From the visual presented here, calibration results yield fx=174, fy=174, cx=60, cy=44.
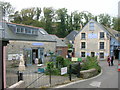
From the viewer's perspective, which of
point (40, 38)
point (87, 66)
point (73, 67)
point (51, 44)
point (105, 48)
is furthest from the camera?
point (105, 48)

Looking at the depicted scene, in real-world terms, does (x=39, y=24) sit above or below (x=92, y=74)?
above

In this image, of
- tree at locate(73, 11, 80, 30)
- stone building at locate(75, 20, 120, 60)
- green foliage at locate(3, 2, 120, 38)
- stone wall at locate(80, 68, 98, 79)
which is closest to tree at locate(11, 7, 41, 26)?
green foliage at locate(3, 2, 120, 38)

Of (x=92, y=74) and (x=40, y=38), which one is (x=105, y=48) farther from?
(x=92, y=74)

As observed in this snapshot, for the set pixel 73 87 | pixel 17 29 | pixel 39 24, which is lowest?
pixel 73 87

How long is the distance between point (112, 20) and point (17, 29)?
58.8 metres

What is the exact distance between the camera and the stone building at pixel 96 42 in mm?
37062

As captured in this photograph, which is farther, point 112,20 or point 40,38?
point 112,20

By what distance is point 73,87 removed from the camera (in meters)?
11.1

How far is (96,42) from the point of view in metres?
38.0

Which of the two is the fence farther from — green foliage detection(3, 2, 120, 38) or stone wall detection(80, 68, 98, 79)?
green foliage detection(3, 2, 120, 38)

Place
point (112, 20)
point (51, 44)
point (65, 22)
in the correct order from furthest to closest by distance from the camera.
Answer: point (112, 20) < point (65, 22) < point (51, 44)

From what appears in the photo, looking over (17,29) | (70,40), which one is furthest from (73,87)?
(70,40)

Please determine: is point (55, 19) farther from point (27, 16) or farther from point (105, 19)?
point (105, 19)

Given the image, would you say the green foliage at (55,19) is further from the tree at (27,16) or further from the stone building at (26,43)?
the stone building at (26,43)
